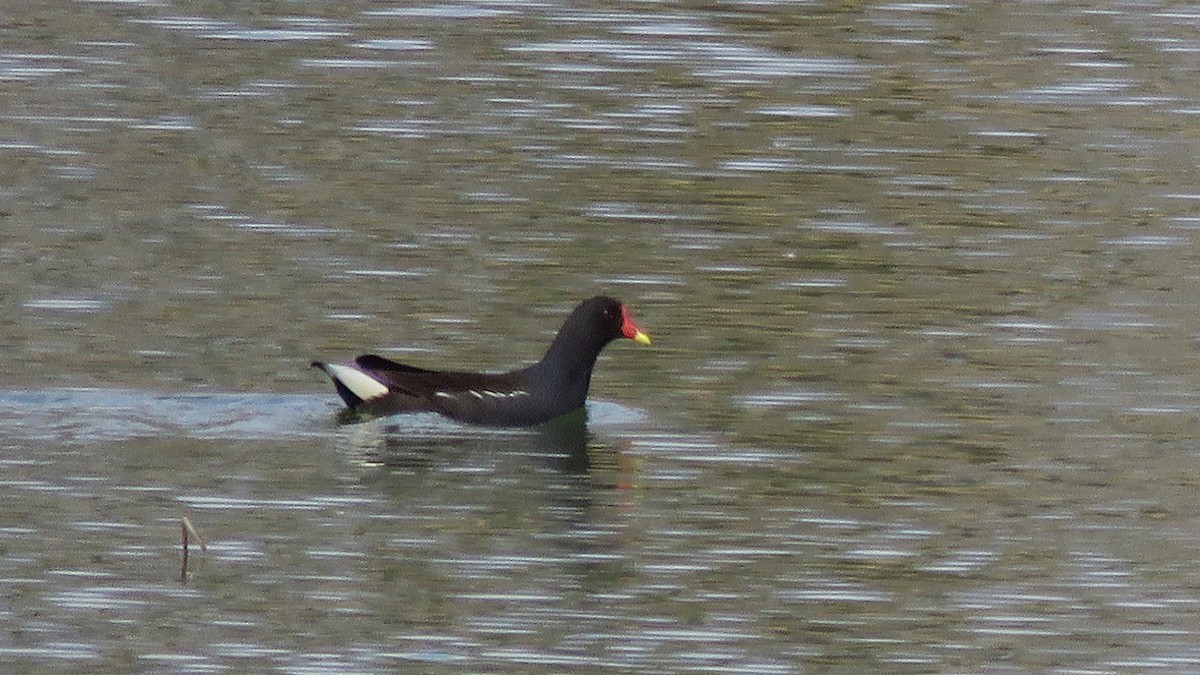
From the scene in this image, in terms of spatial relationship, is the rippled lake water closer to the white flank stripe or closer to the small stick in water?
the small stick in water

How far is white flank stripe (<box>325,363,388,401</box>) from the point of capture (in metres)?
12.8

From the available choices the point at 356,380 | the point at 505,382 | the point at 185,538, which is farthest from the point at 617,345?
the point at 185,538

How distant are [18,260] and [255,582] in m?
6.06

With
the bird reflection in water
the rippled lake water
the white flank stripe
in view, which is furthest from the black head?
the white flank stripe

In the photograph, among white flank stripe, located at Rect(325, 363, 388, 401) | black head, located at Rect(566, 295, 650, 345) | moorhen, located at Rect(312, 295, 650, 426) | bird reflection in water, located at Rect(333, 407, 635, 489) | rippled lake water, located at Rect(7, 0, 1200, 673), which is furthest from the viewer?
black head, located at Rect(566, 295, 650, 345)

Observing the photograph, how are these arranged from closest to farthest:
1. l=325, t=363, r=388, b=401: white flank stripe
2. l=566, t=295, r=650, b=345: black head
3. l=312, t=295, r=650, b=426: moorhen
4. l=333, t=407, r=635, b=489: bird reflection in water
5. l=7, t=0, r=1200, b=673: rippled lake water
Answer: l=7, t=0, r=1200, b=673: rippled lake water → l=333, t=407, r=635, b=489: bird reflection in water → l=325, t=363, r=388, b=401: white flank stripe → l=312, t=295, r=650, b=426: moorhen → l=566, t=295, r=650, b=345: black head

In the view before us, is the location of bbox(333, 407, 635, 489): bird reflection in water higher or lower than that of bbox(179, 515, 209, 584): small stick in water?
lower

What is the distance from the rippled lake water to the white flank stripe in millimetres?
271

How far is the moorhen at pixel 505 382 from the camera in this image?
13.0 m

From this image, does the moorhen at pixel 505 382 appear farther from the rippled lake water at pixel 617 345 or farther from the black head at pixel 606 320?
the rippled lake water at pixel 617 345

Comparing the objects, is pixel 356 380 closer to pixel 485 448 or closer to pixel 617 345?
pixel 485 448

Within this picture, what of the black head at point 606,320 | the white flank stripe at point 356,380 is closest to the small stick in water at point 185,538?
the white flank stripe at point 356,380

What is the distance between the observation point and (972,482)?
39.1 feet

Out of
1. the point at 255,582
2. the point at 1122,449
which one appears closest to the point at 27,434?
the point at 255,582
